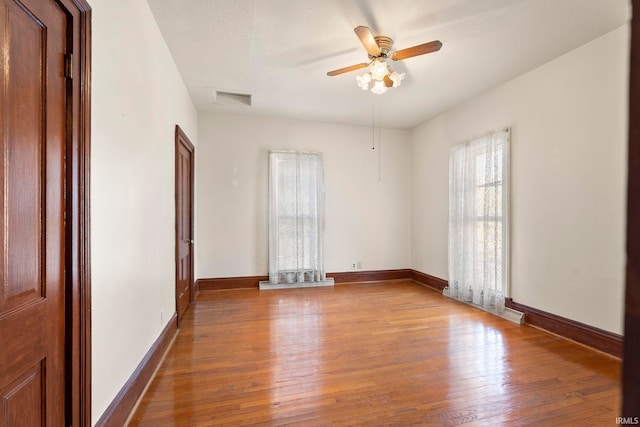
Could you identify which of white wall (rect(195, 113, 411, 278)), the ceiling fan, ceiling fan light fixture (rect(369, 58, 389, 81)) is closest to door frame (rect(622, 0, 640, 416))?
the ceiling fan

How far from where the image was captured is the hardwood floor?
68.4 inches

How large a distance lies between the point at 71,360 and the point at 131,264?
70 centimetres

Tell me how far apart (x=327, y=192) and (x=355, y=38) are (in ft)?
8.74

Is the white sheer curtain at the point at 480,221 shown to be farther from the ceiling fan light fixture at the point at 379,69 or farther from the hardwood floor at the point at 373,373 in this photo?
the ceiling fan light fixture at the point at 379,69

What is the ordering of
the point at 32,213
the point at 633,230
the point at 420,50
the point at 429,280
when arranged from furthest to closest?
the point at 429,280, the point at 420,50, the point at 32,213, the point at 633,230

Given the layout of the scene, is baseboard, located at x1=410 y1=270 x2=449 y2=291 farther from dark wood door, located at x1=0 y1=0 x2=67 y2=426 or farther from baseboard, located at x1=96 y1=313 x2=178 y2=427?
dark wood door, located at x1=0 y1=0 x2=67 y2=426

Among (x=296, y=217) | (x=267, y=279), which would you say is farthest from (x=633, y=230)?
(x=267, y=279)

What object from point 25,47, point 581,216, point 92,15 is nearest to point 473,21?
point 581,216

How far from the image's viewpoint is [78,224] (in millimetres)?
1295

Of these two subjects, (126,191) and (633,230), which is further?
(126,191)

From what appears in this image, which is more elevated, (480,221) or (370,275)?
(480,221)

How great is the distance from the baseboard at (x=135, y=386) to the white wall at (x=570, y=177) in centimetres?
365

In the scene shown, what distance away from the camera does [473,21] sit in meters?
2.31

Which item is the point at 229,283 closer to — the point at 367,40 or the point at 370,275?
the point at 370,275
